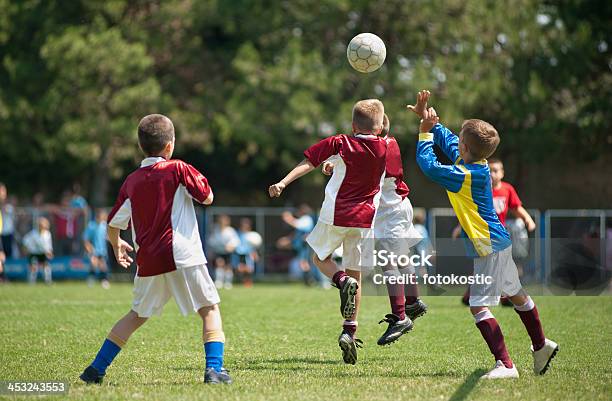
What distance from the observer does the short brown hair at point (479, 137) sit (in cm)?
686

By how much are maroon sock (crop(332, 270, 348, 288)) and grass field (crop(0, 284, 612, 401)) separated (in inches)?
27.5

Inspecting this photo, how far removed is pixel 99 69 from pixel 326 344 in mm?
20234

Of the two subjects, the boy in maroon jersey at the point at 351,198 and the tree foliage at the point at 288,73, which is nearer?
the boy in maroon jersey at the point at 351,198

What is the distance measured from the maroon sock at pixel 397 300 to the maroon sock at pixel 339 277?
727mm

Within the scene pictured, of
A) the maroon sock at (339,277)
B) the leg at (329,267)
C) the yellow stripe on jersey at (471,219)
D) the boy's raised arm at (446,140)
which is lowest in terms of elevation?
the maroon sock at (339,277)

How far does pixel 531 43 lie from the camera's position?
2603 cm

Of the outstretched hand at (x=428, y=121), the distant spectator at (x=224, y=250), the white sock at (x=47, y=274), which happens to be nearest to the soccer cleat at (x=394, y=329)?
the outstretched hand at (x=428, y=121)

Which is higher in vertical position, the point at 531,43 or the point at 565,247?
the point at 531,43

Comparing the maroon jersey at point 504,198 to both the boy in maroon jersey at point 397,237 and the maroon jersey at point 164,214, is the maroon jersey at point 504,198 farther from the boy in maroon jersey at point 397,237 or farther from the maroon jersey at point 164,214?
the maroon jersey at point 164,214

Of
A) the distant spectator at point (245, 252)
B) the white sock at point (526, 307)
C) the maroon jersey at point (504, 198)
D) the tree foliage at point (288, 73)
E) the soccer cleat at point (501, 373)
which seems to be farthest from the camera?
the tree foliage at point (288, 73)

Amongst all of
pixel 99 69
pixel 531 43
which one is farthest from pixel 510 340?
pixel 99 69

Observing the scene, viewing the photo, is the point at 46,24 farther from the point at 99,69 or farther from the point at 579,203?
the point at 579,203

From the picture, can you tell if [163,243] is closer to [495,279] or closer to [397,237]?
[495,279]

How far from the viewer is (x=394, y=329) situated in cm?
820
